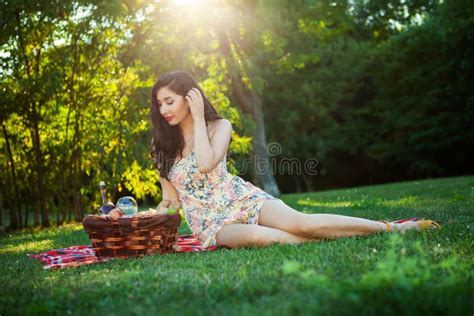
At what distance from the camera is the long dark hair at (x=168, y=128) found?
14.8ft

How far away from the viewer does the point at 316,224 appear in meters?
4.03

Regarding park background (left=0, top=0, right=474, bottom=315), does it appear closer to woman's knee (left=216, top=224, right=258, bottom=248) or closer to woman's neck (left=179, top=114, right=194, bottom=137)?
woman's knee (left=216, top=224, right=258, bottom=248)

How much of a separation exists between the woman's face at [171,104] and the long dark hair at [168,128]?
37 mm

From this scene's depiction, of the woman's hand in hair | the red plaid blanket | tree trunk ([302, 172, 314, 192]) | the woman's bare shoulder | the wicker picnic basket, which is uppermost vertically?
the woman's hand in hair

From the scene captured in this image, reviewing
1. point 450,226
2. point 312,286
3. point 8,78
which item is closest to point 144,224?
point 312,286

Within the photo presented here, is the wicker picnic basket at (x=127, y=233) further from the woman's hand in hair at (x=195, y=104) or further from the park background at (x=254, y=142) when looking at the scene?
the woman's hand in hair at (x=195, y=104)

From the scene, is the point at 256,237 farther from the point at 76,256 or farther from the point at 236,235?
the point at 76,256

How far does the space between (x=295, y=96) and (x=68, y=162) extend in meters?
14.5

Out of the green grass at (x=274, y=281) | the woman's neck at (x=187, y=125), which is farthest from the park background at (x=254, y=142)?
the woman's neck at (x=187, y=125)

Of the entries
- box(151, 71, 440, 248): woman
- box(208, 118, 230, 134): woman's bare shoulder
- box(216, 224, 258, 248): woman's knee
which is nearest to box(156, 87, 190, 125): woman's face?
box(151, 71, 440, 248): woman

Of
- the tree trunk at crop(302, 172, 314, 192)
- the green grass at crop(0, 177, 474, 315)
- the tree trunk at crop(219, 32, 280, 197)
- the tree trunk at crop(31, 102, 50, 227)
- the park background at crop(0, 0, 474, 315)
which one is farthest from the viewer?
the tree trunk at crop(302, 172, 314, 192)

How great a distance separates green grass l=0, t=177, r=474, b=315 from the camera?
2115 millimetres

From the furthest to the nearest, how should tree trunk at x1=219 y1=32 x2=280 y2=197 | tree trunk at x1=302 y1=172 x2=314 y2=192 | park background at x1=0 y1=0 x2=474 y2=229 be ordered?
tree trunk at x1=302 y1=172 x2=314 y2=192
tree trunk at x1=219 y1=32 x2=280 y2=197
park background at x1=0 y1=0 x2=474 y2=229

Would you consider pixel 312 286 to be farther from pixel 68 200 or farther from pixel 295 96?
pixel 295 96
